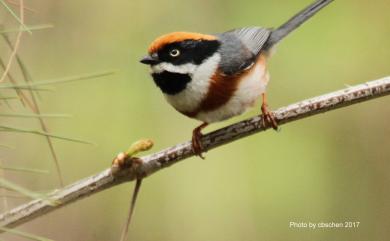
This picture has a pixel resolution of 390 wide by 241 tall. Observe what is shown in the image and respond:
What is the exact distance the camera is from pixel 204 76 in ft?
9.59

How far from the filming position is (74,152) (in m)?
3.72

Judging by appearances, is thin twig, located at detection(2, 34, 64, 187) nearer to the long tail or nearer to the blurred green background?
the blurred green background

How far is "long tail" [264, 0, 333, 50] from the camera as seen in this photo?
11.5ft

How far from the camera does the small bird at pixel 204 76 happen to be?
2.84 m

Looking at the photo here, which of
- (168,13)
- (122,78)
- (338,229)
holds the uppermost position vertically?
(168,13)

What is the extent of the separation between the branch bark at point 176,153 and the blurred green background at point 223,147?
0.95m

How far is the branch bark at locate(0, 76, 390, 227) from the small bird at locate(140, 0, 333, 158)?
19 cm

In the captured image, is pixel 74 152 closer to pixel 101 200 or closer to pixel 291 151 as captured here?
pixel 101 200

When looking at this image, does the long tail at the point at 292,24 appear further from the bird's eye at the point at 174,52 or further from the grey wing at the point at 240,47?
the bird's eye at the point at 174,52

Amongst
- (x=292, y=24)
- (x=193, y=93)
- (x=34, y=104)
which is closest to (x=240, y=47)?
(x=292, y=24)

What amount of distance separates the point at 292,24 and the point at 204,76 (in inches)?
32.2

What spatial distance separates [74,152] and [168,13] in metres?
0.95

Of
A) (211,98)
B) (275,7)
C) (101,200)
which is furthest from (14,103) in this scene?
(275,7)

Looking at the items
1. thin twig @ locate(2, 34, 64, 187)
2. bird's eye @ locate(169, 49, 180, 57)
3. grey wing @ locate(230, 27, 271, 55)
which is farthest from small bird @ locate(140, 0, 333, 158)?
thin twig @ locate(2, 34, 64, 187)
